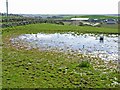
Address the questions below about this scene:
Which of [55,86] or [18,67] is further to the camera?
[18,67]

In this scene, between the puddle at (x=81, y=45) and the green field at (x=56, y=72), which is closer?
the green field at (x=56, y=72)

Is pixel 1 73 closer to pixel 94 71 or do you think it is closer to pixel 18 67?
pixel 18 67

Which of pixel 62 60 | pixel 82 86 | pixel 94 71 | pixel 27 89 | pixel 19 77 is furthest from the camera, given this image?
pixel 62 60

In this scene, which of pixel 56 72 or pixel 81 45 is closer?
pixel 56 72

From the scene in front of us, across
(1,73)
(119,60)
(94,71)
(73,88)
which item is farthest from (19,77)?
(119,60)

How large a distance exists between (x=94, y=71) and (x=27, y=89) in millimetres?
6627

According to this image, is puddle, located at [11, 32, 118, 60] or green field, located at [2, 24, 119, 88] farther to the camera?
puddle, located at [11, 32, 118, 60]

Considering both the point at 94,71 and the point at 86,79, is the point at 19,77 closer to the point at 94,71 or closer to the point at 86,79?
Answer: the point at 86,79

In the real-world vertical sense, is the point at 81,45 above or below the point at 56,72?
above

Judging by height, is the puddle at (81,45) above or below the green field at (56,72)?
above

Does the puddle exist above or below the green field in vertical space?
above

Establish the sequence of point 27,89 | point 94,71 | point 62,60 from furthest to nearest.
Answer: point 62,60, point 94,71, point 27,89

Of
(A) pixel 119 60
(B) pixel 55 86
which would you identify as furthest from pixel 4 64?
(A) pixel 119 60

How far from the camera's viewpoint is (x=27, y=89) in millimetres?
14086
